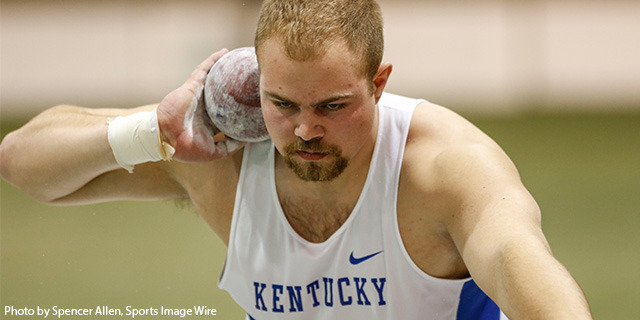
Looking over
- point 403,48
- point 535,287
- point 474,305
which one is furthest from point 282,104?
point 403,48

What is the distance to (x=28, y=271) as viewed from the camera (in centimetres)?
603

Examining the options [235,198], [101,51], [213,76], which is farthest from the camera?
[101,51]

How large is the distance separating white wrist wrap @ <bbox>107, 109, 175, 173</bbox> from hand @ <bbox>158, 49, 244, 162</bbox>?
0.03 metres

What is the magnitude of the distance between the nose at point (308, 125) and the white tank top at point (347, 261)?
43 cm

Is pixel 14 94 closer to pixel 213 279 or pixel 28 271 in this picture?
pixel 28 271

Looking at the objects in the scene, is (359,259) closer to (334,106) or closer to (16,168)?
(334,106)

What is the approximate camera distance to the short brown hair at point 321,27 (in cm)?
257

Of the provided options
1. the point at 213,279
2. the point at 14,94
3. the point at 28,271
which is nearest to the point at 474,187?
the point at 213,279

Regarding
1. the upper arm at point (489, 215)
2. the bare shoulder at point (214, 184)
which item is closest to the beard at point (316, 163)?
the upper arm at point (489, 215)

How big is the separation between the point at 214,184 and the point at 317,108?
0.77m

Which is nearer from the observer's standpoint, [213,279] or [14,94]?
[213,279]

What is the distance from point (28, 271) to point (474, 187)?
4239 millimetres

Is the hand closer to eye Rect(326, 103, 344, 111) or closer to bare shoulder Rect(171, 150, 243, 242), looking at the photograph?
bare shoulder Rect(171, 150, 243, 242)

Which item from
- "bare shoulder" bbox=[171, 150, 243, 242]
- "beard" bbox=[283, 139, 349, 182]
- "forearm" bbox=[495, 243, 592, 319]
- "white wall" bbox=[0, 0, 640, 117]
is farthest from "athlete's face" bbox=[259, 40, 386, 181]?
"white wall" bbox=[0, 0, 640, 117]
